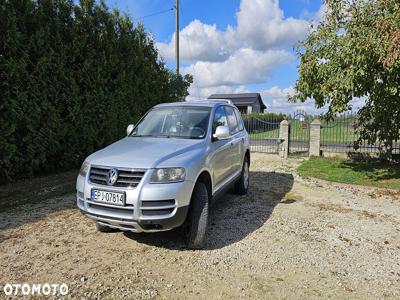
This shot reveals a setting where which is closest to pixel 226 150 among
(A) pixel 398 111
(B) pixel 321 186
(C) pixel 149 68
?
(B) pixel 321 186

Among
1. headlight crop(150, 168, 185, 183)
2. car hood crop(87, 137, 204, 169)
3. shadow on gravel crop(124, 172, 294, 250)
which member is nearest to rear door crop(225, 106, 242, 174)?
shadow on gravel crop(124, 172, 294, 250)

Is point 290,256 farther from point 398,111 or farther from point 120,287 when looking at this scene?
point 398,111

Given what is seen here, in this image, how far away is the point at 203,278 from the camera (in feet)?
11.3

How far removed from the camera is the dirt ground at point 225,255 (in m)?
3.27

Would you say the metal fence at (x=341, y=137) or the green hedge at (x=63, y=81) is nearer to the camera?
the green hedge at (x=63, y=81)

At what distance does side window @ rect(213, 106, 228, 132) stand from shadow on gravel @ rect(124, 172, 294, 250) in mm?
1374

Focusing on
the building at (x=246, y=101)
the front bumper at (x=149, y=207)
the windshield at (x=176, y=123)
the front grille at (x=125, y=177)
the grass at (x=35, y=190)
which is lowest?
the grass at (x=35, y=190)

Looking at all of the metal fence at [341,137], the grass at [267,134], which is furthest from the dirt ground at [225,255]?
the grass at [267,134]

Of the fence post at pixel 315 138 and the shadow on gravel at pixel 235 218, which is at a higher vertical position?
the fence post at pixel 315 138

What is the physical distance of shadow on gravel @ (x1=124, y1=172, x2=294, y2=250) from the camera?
436cm

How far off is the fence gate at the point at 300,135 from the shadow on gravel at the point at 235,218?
6377 mm

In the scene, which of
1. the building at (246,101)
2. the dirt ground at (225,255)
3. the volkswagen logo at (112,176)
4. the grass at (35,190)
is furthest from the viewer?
the building at (246,101)

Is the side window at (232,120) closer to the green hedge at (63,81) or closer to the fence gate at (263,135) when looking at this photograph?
the green hedge at (63,81)

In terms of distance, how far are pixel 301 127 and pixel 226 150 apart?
35.7 ft
